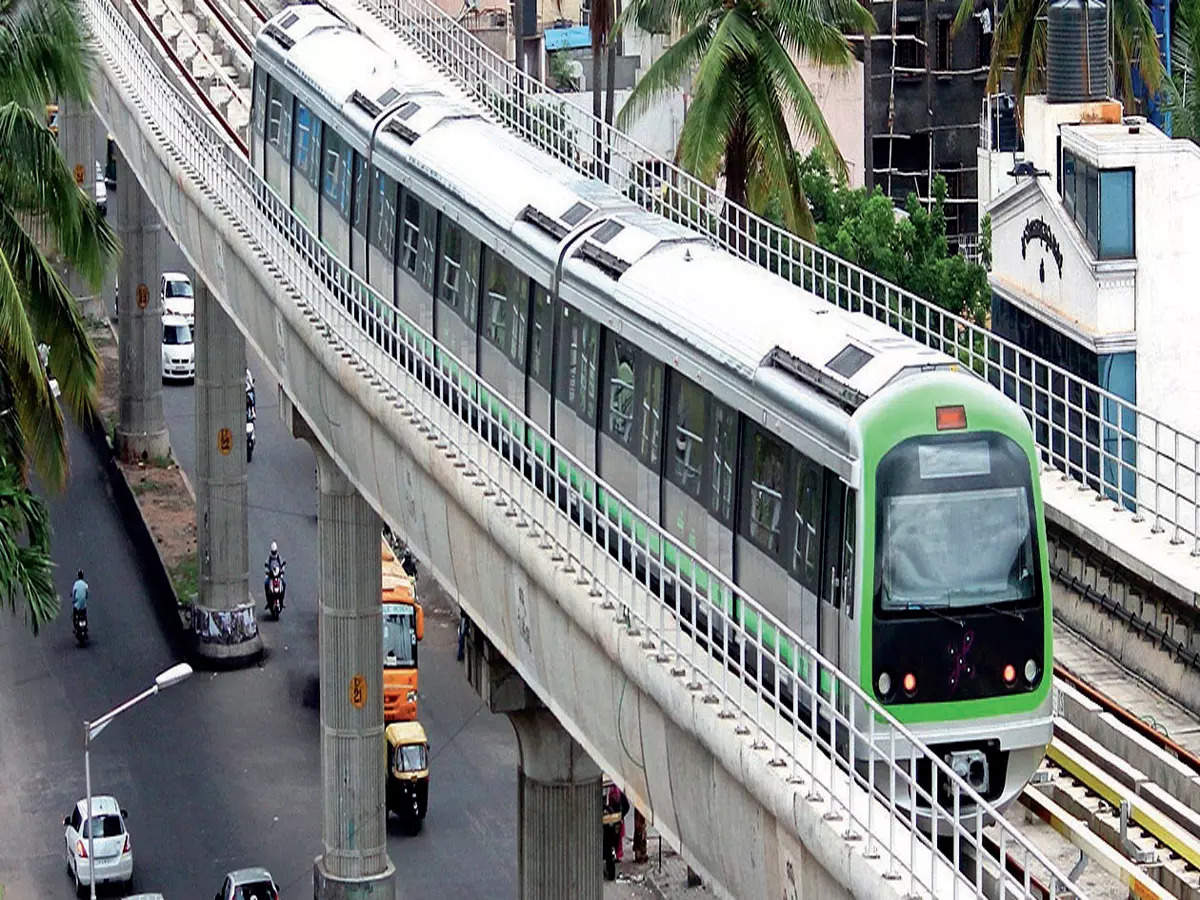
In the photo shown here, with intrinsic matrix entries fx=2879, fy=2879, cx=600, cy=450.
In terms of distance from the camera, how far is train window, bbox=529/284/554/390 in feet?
116

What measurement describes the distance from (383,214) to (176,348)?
4157 centimetres

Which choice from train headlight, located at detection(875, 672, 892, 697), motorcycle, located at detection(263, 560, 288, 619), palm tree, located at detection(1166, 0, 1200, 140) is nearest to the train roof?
train headlight, located at detection(875, 672, 892, 697)

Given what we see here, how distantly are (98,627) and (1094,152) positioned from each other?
29.8m

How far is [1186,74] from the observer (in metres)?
61.0

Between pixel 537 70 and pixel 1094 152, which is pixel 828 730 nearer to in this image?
pixel 1094 152

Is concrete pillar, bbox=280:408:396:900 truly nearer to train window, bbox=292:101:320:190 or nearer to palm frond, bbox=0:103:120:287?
train window, bbox=292:101:320:190

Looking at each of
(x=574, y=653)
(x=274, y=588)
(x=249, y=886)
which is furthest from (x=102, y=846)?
(x=574, y=653)

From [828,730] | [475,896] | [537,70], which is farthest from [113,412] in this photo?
[828,730]

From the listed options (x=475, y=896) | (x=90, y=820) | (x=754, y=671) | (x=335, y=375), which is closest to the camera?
(x=754, y=671)

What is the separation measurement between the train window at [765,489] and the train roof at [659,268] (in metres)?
0.69

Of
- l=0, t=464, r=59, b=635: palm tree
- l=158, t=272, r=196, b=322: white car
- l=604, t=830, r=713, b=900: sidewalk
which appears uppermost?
l=0, t=464, r=59, b=635: palm tree

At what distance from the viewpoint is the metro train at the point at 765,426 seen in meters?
26.2

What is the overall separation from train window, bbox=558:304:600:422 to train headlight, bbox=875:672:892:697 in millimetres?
8434

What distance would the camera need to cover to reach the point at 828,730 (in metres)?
26.6
